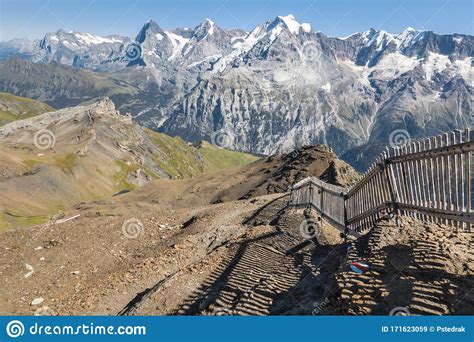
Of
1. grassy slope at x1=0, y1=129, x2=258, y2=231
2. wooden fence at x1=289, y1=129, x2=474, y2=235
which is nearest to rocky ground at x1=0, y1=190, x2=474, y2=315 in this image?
wooden fence at x1=289, y1=129, x2=474, y2=235

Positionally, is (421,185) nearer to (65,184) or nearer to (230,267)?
(230,267)

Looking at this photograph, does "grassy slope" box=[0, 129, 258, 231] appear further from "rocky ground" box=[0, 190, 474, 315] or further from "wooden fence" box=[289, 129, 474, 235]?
"wooden fence" box=[289, 129, 474, 235]

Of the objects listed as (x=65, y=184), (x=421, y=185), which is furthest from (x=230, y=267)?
(x=65, y=184)

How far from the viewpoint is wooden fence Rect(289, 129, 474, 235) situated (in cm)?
941

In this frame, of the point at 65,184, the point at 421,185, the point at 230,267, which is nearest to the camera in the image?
the point at 421,185

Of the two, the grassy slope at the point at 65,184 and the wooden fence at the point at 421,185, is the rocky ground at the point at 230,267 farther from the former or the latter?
the grassy slope at the point at 65,184

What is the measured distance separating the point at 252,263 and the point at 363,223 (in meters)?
4.54

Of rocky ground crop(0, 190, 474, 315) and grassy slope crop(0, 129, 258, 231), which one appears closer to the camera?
rocky ground crop(0, 190, 474, 315)

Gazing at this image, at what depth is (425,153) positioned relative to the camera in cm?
1056

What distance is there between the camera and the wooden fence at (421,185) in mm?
9414

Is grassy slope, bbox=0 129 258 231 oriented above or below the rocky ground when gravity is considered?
above

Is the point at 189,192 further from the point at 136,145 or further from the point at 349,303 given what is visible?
the point at 136,145

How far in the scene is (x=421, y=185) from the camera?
1127 centimetres
